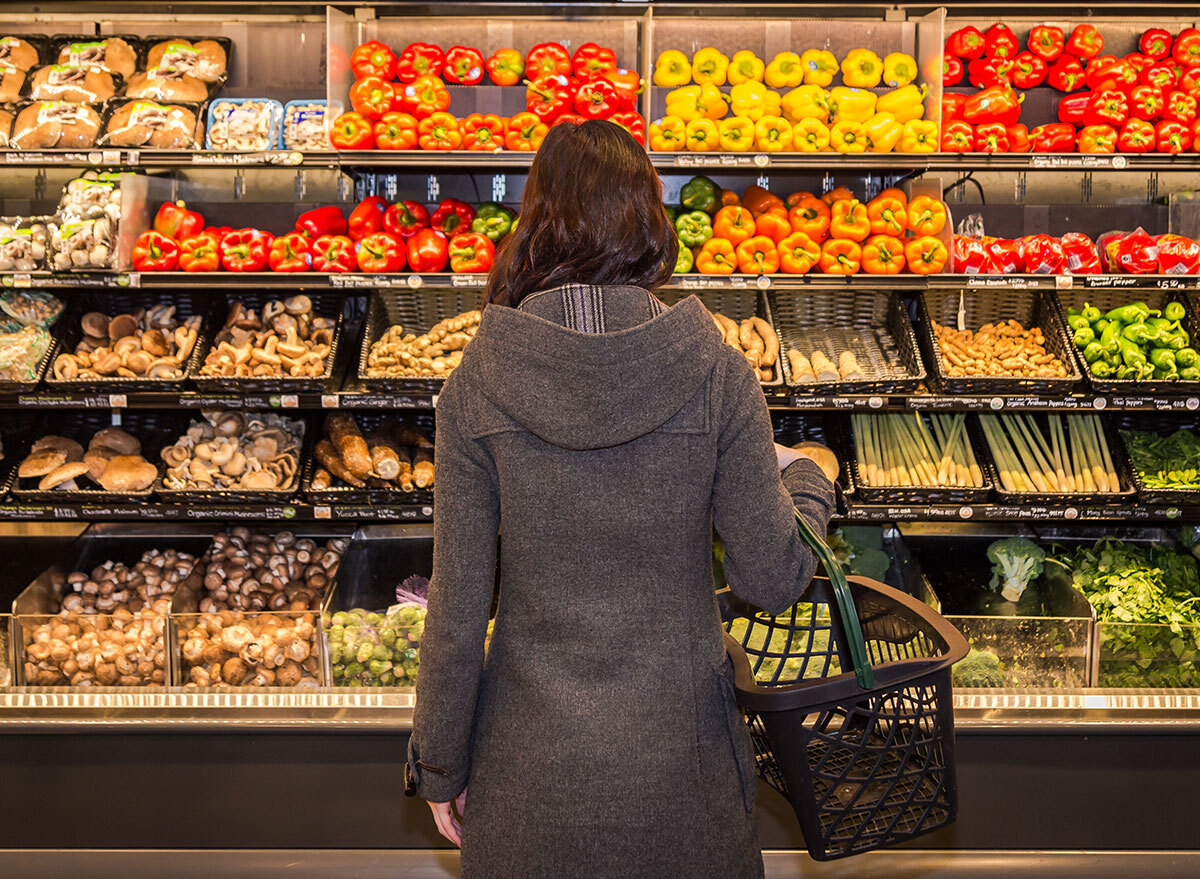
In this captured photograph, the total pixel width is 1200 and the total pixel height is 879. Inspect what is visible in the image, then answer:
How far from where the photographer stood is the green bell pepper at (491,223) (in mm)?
3573

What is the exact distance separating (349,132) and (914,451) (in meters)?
2.28

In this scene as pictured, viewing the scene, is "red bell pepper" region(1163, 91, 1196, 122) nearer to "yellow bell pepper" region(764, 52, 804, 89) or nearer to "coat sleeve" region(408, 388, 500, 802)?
"yellow bell pepper" region(764, 52, 804, 89)

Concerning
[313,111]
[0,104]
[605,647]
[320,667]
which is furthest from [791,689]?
[0,104]

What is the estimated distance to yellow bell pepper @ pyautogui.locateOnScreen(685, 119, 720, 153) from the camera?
3365mm

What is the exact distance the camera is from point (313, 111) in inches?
139

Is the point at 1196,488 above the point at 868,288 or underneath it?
underneath

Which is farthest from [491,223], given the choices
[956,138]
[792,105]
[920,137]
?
[956,138]

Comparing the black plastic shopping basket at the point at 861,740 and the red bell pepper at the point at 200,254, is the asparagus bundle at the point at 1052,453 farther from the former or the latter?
the red bell pepper at the point at 200,254

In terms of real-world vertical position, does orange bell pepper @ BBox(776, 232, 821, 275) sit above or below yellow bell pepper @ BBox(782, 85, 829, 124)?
below

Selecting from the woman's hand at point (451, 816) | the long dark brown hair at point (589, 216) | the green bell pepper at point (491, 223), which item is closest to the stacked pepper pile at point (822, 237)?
the green bell pepper at point (491, 223)

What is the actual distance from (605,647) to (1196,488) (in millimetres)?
2659

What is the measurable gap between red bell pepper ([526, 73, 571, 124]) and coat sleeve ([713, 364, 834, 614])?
2221 mm

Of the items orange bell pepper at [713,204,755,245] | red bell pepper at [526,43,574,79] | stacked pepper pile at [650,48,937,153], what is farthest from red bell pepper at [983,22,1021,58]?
red bell pepper at [526,43,574,79]

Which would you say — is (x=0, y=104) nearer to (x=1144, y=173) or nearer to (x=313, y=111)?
(x=313, y=111)
